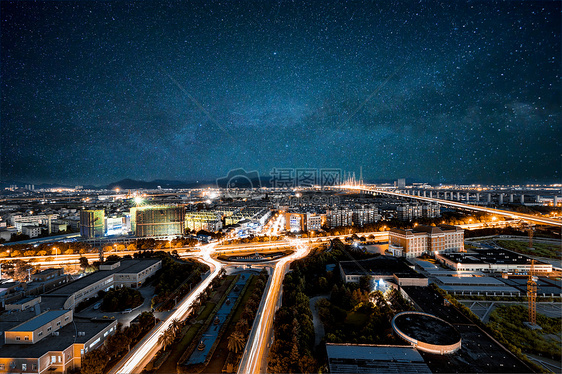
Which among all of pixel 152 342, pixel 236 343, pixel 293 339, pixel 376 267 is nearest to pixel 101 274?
pixel 152 342

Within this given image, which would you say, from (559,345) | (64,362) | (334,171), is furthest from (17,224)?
(334,171)

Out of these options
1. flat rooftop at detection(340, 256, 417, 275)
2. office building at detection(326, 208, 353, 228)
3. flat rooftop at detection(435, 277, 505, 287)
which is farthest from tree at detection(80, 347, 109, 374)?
office building at detection(326, 208, 353, 228)

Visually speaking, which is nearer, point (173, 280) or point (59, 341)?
point (59, 341)

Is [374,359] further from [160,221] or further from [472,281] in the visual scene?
[160,221]

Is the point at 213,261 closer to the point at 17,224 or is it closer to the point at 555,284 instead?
the point at 555,284

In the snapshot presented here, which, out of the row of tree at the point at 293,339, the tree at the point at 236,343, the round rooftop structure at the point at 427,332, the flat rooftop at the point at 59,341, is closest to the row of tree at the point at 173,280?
the flat rooftop at the point at 59,341

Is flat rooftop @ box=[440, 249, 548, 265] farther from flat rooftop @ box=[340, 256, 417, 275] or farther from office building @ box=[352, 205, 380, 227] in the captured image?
office building @ box=[352, 205, 380, 227]
